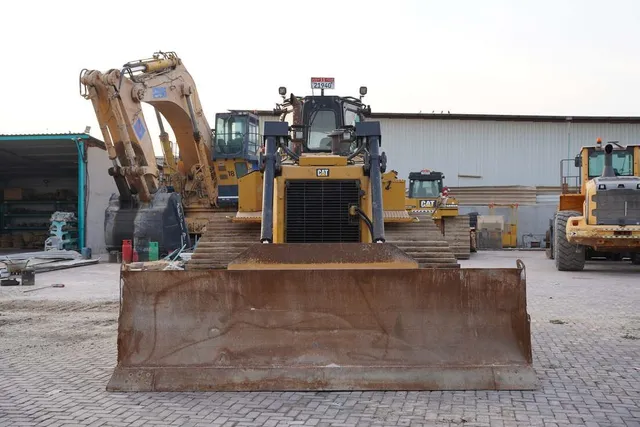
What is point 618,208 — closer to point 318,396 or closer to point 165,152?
point 318,396

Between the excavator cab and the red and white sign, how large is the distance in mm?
12323

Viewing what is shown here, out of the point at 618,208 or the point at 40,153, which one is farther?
the point at 40,153

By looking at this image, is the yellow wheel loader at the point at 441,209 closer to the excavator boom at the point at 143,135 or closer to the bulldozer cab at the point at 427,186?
the bulldozer cab at the point at 427,186

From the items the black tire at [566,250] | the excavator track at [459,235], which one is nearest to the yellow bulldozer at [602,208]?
the black tire at [566,250]

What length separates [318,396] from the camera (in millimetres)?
5512

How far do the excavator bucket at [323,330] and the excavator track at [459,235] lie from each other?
1785cm

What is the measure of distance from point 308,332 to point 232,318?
641mm

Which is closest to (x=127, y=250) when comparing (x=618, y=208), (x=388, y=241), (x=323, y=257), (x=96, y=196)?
(x=96, y=196)

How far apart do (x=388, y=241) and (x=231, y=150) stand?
44.9 feet

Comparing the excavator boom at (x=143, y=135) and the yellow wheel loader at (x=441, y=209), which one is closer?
the excavator boom at (x=143, y=135)

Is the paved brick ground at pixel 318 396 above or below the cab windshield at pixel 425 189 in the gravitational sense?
below

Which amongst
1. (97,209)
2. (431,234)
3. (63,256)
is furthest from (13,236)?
(431,234)

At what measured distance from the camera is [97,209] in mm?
25047

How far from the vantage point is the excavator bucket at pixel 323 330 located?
563 cm
